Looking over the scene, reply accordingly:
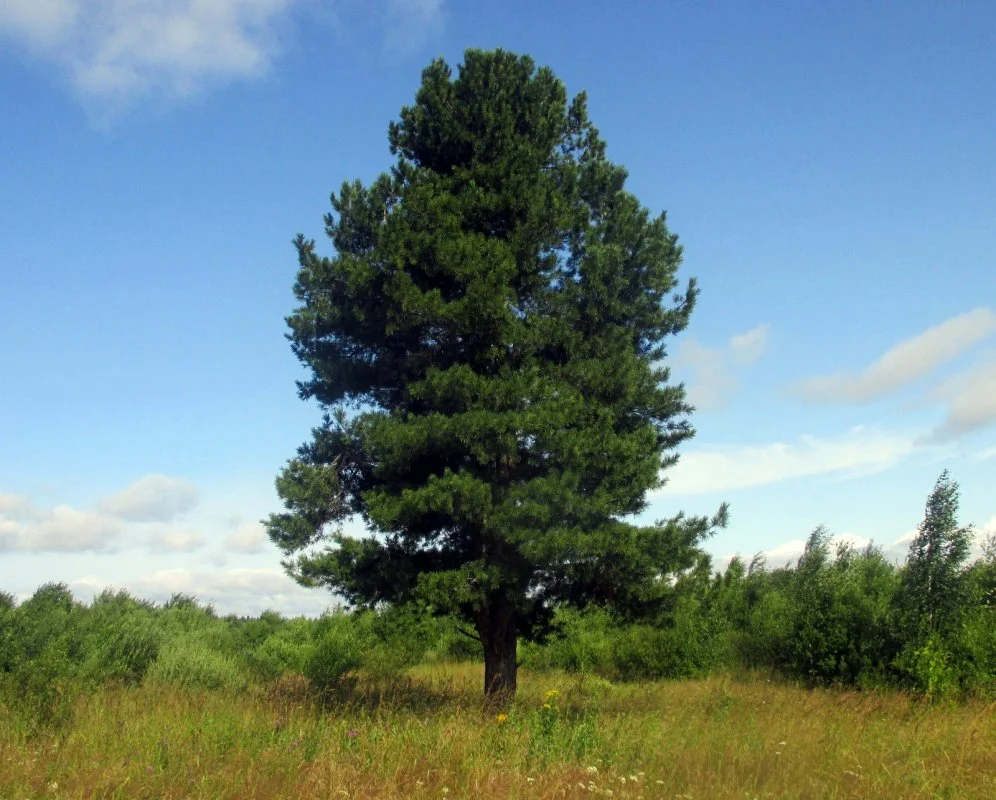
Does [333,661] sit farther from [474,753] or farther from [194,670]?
[474,753]

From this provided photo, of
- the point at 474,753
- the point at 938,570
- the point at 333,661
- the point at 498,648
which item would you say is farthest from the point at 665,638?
the point at 474,753

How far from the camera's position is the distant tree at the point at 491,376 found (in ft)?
37.4

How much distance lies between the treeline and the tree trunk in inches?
18.8

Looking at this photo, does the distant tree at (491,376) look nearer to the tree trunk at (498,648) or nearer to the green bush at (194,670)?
the tree trunk at (498,648)

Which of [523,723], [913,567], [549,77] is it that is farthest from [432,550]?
[913,567]

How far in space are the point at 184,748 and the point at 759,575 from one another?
98.4ft

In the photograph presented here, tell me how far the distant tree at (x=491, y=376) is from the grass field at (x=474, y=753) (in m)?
2.23

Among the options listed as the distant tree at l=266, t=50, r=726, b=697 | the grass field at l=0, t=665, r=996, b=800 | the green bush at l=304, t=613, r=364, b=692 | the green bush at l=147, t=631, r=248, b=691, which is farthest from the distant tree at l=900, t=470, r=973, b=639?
the green bush at l=147, t=631, r=248, b=691

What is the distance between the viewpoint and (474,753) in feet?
27.4

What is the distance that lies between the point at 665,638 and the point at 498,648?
38.0 ft

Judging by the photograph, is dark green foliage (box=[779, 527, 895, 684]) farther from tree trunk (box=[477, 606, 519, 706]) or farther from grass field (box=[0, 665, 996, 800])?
tree trunk (box=[477, 606, 519, 706])

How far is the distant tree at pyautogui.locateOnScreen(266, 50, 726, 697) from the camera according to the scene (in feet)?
37.4

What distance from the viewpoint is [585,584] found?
40.8ft

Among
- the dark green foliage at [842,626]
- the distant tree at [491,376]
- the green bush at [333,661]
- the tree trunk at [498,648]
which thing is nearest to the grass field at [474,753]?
the tree trunk at [498,648]
